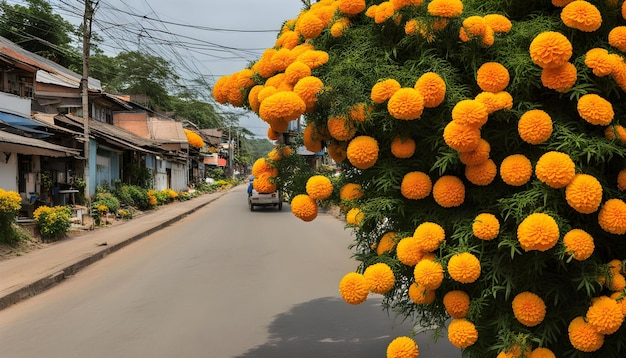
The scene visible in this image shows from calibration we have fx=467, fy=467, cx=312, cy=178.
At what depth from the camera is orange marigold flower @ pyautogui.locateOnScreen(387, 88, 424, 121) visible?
74.0 inches

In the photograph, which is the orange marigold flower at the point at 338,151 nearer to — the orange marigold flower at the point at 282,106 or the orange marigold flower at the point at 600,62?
the orange marigold flower at the point at 282,106

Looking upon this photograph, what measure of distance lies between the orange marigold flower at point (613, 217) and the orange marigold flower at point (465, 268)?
0.51 meters

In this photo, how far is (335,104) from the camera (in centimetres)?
212

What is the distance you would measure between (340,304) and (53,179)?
13.6 meters

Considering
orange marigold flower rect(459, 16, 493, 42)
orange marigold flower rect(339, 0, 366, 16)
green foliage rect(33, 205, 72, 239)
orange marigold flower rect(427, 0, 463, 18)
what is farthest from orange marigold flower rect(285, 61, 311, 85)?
green foliage rect(33, 205, 72, 239)

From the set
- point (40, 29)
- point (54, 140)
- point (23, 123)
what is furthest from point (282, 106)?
point (40, 29)

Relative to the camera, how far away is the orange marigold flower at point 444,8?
1.97 m

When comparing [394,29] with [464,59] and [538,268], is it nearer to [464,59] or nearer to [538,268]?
[464,59]

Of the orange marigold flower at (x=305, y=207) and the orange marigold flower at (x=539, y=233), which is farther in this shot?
the orange marigold flower at (x=305, y=207)

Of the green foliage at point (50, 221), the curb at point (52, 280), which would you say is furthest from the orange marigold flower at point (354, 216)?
the green foliage at point (50, 221)

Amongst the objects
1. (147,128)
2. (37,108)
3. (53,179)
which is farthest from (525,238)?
(147,128)

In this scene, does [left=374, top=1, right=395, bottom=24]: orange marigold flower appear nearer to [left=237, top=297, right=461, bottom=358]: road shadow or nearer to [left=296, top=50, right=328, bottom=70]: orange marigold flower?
[left=296, top=50, right=328, bottom=70]: orange marigold flower

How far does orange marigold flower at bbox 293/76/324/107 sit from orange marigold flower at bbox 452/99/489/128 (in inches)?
24.9

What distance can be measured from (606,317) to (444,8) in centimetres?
141
